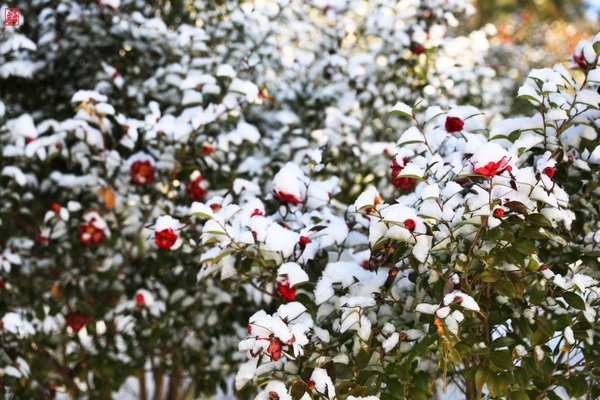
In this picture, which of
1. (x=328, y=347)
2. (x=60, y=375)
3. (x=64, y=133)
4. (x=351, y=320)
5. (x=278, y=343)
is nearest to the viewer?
(x=278, y=343)

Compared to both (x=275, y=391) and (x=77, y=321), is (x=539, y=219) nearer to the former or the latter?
(x=275, y=391)

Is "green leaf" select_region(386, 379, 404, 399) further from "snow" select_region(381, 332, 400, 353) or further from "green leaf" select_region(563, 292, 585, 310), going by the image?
"green leaf" select_region(563, 292, 585, 310)

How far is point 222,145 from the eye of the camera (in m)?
2.07

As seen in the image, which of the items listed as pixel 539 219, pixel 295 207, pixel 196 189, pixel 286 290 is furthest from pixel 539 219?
pixel 196 189

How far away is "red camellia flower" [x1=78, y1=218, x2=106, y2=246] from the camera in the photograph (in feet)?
6.78

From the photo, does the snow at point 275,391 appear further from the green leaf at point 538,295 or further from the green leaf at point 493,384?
the green leaf at point 538,295

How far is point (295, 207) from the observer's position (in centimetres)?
168

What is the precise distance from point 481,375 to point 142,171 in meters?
1.28

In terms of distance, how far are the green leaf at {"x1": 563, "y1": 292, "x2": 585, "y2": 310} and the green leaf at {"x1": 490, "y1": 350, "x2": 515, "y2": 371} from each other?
0.55ft

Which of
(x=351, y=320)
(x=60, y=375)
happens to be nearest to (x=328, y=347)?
(x=351, y=320)

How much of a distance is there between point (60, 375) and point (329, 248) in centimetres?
148

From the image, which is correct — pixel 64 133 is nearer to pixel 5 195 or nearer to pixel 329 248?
pixel 5 195

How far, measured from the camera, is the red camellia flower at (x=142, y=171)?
6.68 feet

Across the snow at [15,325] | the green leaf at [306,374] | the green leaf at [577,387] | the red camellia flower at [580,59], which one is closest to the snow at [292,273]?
the green leaf at [306,374]
